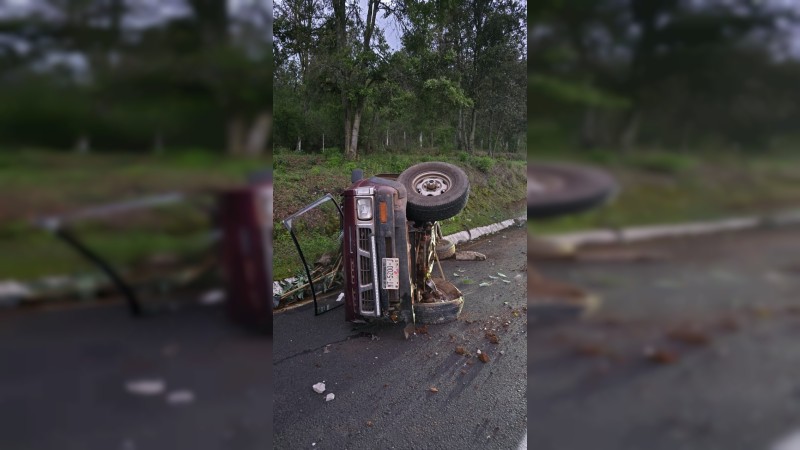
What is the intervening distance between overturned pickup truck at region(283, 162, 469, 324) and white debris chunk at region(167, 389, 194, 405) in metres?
1.47

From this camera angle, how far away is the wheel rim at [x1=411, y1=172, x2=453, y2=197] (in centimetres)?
268

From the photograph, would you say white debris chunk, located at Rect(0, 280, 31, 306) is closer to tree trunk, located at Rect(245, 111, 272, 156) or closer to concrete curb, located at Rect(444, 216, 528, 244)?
tree trunk, located at Rect(245, 111, 272, 156)

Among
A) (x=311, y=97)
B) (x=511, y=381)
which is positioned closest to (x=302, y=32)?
(x=311, y=97)

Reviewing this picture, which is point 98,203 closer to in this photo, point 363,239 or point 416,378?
point 363,239

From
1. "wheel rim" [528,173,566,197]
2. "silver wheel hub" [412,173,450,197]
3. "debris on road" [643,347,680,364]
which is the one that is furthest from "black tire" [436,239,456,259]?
"debris on road" [643,347,680,364]

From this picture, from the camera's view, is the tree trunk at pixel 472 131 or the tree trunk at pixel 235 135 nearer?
the tree trunk at pixel 235 135

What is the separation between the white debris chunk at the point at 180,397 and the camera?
0.96 m

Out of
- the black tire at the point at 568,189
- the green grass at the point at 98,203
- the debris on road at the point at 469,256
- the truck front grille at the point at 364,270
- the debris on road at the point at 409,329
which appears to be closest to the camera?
the green grass at the point at 98,203

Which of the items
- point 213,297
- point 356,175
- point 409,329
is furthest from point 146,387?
point 356,175

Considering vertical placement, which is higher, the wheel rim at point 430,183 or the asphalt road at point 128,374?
the wheel rim at point 430,183

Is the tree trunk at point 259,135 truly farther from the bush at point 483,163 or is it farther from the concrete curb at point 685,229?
the bush at point 483,163

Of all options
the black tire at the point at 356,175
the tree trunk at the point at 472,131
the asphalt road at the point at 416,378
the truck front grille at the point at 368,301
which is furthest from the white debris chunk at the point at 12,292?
the tree trunk at the point at 472,131

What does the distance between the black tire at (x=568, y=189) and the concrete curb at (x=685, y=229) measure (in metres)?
0.08

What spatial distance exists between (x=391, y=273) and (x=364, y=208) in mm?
469
